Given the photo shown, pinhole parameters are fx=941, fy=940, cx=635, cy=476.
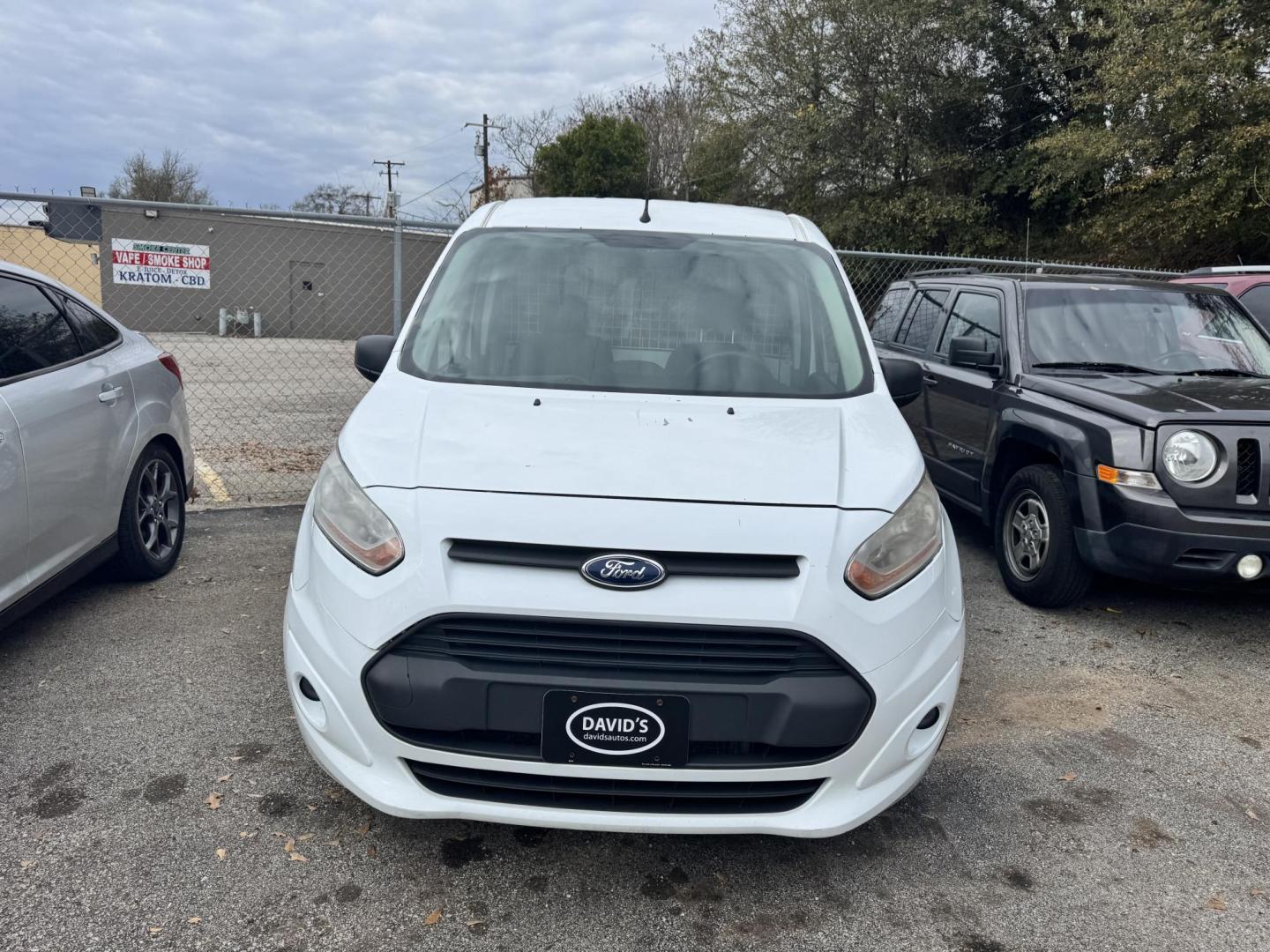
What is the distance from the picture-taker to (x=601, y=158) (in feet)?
111

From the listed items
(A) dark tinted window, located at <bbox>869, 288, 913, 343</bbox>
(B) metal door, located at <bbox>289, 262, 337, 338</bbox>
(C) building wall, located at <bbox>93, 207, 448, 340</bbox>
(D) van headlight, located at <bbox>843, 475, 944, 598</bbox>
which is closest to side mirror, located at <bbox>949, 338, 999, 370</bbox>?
(A) dark tinted window, located at <bbox>869, 288, 913, 343</bbox>

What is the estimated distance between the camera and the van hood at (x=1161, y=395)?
4.20m

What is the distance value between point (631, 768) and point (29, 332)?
3.29 metres

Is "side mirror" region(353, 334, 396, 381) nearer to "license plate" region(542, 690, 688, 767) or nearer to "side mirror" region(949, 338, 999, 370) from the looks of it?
"license plate" region(542, 690, 688, 767)

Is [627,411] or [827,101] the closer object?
[627,411]

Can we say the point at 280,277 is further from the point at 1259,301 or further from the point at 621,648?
the point at 621,648

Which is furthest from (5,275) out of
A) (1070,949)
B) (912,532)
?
(1070,949)

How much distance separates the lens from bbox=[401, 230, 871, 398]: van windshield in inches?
126

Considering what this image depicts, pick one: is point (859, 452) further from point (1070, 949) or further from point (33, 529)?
point (33, 529)

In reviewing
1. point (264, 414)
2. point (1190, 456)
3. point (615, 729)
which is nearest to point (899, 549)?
point (615, 729)

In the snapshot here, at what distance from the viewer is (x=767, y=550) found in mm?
2307

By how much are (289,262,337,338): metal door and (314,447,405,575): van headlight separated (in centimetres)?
2966

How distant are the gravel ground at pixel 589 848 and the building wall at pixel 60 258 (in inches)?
784

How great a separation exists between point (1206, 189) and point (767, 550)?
15.4 metres
